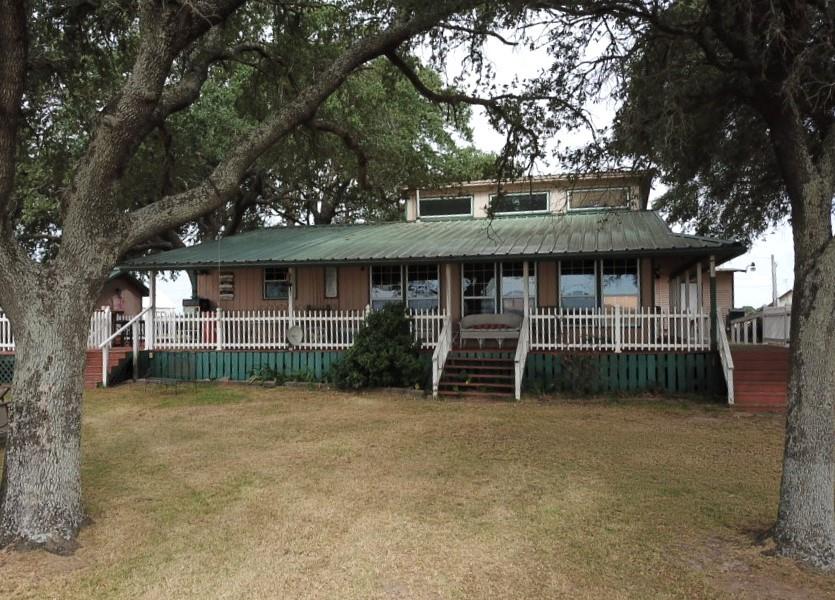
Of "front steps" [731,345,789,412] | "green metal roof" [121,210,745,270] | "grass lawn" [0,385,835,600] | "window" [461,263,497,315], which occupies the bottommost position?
"grass lawn" [0,385,835,600]

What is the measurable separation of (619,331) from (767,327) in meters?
10.1

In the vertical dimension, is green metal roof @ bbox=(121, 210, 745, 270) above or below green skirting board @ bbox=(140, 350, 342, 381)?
above

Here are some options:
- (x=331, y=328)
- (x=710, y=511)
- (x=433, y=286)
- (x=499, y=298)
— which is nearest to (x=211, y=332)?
(x=331, y=328)

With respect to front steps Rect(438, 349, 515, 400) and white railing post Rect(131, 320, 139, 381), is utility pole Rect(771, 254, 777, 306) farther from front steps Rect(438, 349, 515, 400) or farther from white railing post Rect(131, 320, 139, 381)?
white railing post Rect(131, 320, 139, 381)

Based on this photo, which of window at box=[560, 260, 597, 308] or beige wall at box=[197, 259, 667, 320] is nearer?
window at box=[560, 260, 597, 308]

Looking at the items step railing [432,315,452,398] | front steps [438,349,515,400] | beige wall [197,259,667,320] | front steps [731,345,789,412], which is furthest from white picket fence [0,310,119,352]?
front steps [731,345,789,412]

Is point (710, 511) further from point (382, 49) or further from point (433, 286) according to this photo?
point (433, 286)

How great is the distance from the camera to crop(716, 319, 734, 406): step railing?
10305 mm

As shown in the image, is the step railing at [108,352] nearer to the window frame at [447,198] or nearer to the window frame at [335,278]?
the window frame at [335,278]

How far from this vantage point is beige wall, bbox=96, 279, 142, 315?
17.4 metres

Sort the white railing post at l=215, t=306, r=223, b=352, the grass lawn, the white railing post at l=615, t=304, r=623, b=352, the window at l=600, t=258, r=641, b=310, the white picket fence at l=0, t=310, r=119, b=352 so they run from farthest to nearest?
the white picket fence at l=0, t=310, r=119, b=352
the white railing post at l=215, t=306, r=223, b=352
the window at l=600, t=258, r=641, b=310
the white railing post at l=615, t=304, r=623, b=352
the grass lawn

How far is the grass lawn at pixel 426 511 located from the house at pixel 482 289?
2950 millimetres

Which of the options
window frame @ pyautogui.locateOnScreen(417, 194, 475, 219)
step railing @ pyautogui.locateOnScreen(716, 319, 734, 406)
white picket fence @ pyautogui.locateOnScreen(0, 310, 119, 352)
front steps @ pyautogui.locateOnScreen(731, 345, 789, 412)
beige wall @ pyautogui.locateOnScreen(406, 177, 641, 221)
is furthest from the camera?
window frame @ pyautogui.locateOnScreen(417, 194, 475, 219)

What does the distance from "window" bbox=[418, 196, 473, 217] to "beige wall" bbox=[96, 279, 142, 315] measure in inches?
379
